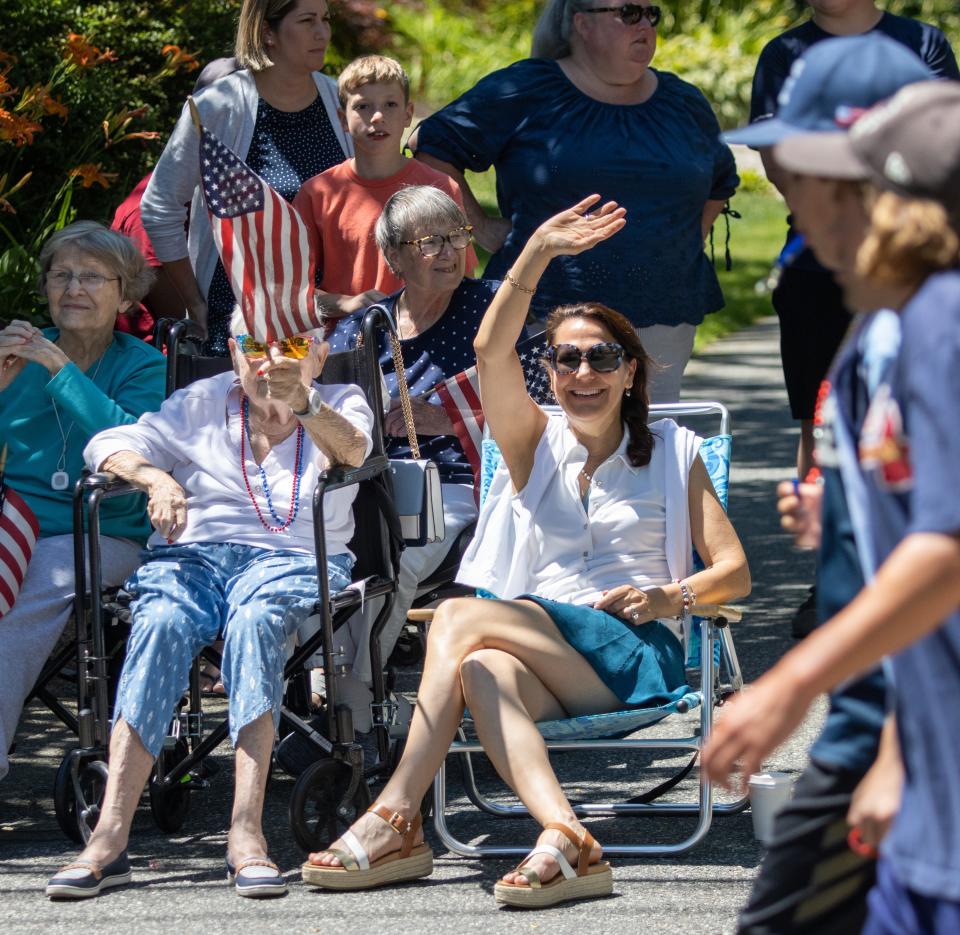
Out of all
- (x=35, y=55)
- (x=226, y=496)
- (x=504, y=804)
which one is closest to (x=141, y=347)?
(x=226, y=496)

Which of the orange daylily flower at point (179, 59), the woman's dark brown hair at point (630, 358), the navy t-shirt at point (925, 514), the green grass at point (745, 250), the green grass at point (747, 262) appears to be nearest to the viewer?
the navy t-shirt at point (925, 514)

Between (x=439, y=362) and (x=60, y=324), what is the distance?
1087mm

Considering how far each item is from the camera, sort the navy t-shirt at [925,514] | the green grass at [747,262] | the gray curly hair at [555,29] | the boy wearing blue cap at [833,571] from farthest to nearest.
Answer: the green grass at [747,262] → the gray curly hair at [555,29] → the boy wearing blue cap at [833,571] → the navy t-shirt at [925,514]

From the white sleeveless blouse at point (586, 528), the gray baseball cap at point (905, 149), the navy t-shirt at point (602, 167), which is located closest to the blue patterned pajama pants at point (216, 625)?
the white sleeveless blouse at point (586, 528)

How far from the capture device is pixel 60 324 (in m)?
4.99

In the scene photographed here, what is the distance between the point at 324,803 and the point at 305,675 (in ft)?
1.94

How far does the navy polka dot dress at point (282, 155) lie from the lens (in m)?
5.70

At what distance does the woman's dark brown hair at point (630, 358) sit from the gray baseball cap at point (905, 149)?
239 cm

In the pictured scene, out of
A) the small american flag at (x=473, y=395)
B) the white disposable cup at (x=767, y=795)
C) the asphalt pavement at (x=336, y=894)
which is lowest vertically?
the asphalt pavement at (x=336, y=894)

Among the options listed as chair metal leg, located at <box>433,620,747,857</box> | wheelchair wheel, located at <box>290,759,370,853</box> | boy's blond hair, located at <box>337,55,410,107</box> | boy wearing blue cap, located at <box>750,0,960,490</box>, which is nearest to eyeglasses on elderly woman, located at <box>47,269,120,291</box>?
boy's blond hair, located at <box>337,55,410,107</box>

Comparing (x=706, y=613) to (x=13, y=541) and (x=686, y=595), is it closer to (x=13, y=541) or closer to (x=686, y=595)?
(x=686, y=595)

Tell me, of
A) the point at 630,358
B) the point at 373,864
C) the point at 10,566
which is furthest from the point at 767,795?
the point at 10,566

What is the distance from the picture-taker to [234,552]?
15.1 ft

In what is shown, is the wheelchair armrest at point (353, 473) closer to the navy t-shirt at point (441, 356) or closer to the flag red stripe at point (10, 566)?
the navy t-shirt at point (441, 356)
